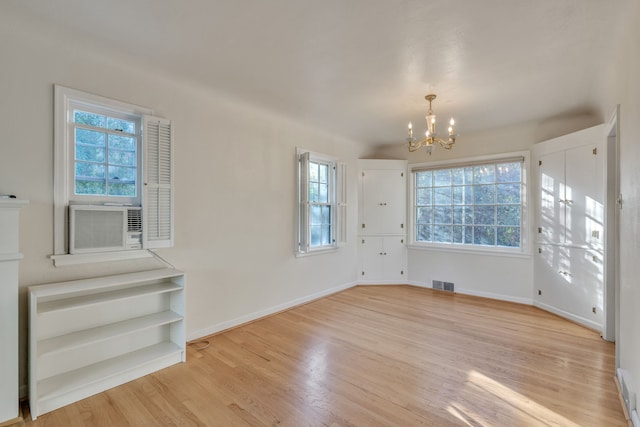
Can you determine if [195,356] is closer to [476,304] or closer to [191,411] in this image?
[191,411]

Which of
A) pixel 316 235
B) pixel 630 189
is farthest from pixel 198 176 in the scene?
pixel 630 189

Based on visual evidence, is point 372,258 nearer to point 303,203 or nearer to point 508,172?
point 303,203

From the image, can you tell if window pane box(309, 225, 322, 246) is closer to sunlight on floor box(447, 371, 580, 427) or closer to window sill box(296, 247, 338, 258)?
window sill box(296, 247, 338, 258)

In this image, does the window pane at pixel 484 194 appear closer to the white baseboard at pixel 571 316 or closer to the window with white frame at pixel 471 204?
the window with white frame at pixel 471 204

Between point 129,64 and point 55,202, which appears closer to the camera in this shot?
point 55,202

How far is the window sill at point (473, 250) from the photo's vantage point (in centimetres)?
436

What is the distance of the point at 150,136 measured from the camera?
2.70 m

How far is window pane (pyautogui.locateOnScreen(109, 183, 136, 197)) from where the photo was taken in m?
2.57

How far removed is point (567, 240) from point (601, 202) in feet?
2.03

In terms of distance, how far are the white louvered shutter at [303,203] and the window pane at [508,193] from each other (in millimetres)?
2934

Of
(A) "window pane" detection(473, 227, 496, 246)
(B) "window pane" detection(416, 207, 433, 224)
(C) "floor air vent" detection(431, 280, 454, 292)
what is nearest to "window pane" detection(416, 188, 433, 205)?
(B) "window pane" detection(416, 207, 433, 224)

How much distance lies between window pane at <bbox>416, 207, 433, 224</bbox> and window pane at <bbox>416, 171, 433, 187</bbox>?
1.43ft

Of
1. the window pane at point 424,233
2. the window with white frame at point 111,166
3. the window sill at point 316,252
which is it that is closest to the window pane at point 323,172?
the window sill at point 316,252

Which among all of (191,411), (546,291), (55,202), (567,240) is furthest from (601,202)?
(55,202)
